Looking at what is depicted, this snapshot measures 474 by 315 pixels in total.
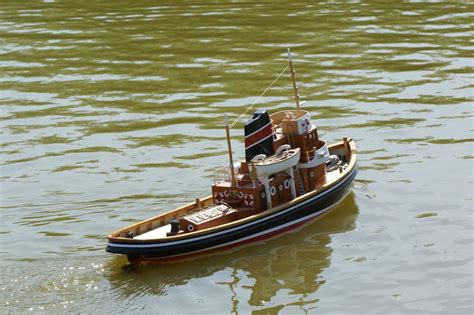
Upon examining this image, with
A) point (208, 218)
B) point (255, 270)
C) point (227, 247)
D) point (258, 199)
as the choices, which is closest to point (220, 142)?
point (258, 199)

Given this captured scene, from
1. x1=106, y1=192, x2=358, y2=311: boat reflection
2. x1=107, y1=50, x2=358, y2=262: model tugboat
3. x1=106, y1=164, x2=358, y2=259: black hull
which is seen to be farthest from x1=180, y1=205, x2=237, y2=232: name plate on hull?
x1=106, y1=192, x2=358, y2=311: boat reflection

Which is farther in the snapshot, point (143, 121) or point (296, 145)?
point (143, 121)

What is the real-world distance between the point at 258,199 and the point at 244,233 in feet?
3.74

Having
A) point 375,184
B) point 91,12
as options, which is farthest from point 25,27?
point 375,184

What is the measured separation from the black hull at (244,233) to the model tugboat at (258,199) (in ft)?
0.08

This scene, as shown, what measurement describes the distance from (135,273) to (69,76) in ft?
60.6

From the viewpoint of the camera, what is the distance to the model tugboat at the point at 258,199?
1001 inches

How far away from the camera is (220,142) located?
3416cm

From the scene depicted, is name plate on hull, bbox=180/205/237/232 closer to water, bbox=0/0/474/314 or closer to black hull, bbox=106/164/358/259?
black hull, bbox=106/164/358/259

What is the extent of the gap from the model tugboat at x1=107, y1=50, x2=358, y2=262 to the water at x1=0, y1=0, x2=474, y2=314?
0.53m

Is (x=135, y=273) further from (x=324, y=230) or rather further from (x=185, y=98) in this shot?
(x=185, y=98)

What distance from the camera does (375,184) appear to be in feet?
100

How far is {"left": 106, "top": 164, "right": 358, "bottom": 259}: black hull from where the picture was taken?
25047mm

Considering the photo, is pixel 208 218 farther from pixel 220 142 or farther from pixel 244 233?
pixel 220 142
